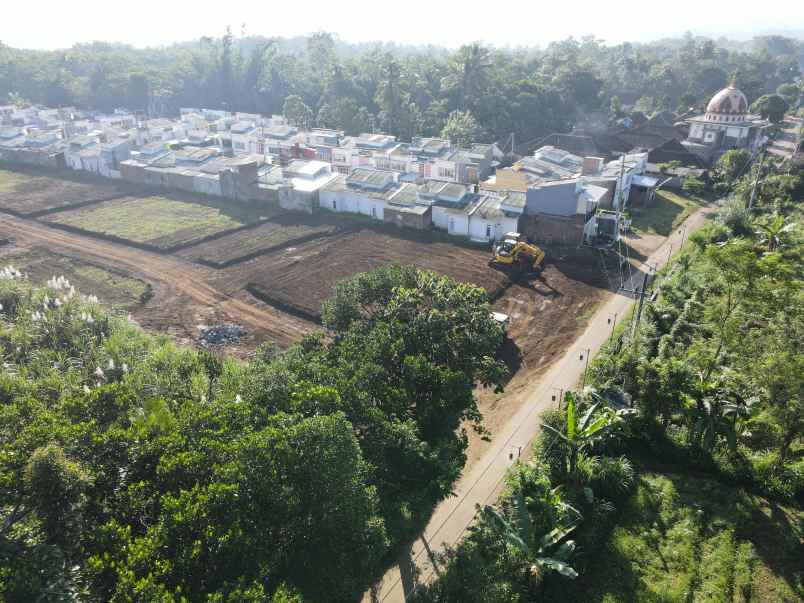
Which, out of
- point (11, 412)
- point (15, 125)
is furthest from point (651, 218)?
point (15, 125)

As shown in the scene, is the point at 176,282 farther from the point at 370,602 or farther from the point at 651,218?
the point at 651,218

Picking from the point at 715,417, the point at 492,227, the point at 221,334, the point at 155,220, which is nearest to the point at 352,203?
the point at 492,227

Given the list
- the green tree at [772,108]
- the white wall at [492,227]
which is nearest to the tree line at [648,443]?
the white wall at [492,227]

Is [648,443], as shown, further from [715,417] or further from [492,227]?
[492,227]

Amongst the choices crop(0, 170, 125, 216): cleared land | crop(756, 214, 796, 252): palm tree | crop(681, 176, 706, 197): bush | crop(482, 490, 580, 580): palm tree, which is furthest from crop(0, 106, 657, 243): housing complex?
crop(482, 490, 580, 580): palm tree

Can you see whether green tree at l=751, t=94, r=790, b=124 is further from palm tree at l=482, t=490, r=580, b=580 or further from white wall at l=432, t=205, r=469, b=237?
palm tree at l=482, t=490, r=580, b=580

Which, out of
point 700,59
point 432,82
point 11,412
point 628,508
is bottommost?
point 628,508

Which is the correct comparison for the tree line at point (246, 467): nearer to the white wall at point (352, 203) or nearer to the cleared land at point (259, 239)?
the cleared land at point (259, 239)
